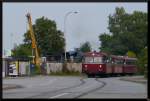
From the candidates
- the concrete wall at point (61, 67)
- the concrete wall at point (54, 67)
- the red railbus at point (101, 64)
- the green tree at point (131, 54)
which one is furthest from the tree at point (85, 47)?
the red railbus at point (101, 64)

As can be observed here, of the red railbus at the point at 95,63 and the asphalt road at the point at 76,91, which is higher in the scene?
the red railbus at the point at 95,63

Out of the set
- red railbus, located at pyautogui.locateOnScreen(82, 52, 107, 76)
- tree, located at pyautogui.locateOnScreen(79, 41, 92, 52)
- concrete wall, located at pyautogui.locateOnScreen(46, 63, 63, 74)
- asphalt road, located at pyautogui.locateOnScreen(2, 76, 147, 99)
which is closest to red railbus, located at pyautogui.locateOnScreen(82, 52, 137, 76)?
red railbus, located at pyautogui.locateOnScreen(82, 52, 107, 76)

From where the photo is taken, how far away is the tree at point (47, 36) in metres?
107

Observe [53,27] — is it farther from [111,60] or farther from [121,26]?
[111,60]

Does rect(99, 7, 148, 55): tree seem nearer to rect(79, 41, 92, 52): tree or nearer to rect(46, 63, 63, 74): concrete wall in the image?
rect(46, 63, 63, 74): concrete wall

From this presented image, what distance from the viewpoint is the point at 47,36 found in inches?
4240

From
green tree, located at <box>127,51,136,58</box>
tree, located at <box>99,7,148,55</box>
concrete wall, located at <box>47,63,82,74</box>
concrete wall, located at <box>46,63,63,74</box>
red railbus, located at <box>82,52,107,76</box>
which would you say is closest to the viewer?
red railbus, located at <box>82,52,107,76</box>

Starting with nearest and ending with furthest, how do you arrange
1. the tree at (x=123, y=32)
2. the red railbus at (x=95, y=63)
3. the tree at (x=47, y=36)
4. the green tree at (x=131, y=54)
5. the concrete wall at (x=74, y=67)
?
the red railbus at (x=95, y=63)
the tree at (x=123, y=32)
the green tree at (x=131, y=54)
the concrete wall at (x=74, y=67)
the tree at (x=47, y=36)

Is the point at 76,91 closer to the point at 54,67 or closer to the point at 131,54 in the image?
the point at 131,54

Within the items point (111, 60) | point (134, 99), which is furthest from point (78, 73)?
point (134, 99)

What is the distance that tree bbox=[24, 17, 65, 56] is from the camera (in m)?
107

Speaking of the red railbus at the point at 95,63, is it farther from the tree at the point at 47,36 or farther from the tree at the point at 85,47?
the tree at the point at 85,47

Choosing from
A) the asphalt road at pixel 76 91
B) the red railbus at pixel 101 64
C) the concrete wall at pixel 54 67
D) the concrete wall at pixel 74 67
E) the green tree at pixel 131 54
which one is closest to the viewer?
the asphalt road at pixel 76 91

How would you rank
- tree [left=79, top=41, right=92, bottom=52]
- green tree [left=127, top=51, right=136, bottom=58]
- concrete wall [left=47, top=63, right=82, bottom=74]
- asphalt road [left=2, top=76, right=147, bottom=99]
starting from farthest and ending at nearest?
1. tree [left=79, top=41, right=92, bottom=52]
2. concrete wall [left=47, top=63, right=82, bottom=74]
3. green tree [left=127, top=51, right=136, bottom=58]
4. asphalt road [left=2, top=76, right=147, bottom=99]
